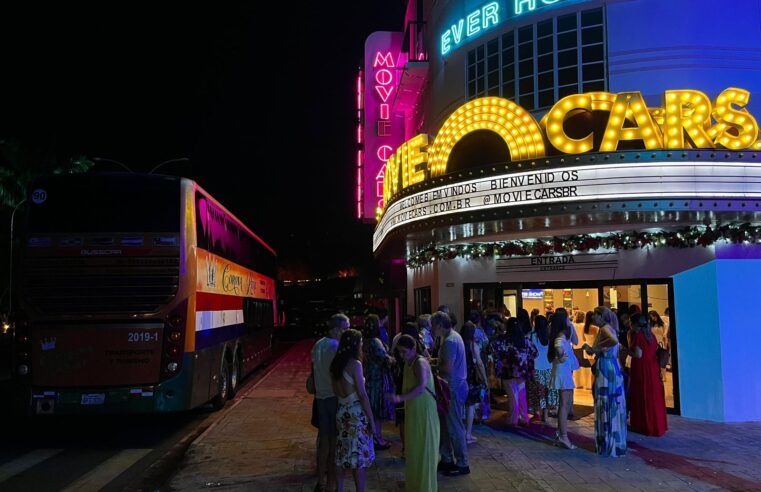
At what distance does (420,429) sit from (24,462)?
5.69 metres

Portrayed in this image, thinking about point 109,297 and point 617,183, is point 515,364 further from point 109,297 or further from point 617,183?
point 109,297

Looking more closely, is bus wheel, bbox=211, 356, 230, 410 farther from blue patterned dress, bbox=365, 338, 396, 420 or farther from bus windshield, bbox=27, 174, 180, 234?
blue patterned dress, bbox=365, 338, 396, 420

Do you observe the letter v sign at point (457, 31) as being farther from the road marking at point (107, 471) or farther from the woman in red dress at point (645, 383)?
the road marking at point (107, 471)

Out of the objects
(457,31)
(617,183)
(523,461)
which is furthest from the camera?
(457,31)

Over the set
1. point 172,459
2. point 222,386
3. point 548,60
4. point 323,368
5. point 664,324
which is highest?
point 548,60

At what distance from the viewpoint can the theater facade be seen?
891cm

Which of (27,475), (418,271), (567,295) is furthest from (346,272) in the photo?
(27,475)

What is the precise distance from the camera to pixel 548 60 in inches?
464

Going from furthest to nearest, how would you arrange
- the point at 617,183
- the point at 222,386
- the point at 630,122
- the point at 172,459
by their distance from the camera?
1. the point at 222,386
2. the point at 630,122
3. the point at 617,183
4. the point at 172,459

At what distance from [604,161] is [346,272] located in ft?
189

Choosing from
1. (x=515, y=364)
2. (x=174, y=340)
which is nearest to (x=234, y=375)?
(x=174, y=340)

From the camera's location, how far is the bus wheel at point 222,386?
453 inches

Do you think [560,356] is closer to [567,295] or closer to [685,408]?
[685,408]

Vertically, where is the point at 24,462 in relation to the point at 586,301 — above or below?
below
